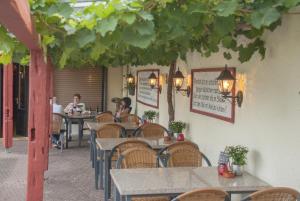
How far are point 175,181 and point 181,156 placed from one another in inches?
47.0

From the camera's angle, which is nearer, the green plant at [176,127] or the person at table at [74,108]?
the green plant at [176,127]

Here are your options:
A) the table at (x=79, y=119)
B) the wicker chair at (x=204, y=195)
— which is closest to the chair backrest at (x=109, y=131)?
the table at (x=79, y=119)

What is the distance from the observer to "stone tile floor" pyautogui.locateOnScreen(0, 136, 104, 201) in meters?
6.81

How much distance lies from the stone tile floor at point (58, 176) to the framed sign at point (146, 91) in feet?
6.04

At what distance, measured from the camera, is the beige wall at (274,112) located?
4.05 m

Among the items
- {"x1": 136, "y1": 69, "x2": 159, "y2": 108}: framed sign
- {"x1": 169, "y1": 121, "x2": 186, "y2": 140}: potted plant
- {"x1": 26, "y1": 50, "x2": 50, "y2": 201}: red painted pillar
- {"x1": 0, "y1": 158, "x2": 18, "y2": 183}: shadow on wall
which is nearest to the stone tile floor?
{"x1": 0, "y1": 158, "x2": 18, "y2": 183}: shadow on wall

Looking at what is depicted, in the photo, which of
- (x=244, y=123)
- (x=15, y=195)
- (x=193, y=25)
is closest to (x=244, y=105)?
(x=244, y=123)

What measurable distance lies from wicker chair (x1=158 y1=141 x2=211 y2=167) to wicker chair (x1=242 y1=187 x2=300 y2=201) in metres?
1.81

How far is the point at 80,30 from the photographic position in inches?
133

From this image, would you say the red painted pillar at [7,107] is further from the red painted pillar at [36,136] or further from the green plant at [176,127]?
the red painted pillar at [36,136]

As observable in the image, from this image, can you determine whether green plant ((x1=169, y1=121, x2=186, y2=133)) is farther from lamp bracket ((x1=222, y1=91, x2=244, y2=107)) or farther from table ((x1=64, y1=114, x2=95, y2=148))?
table ((x1=64, y1=114, x2=95, y2=148))

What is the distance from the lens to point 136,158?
5.32m

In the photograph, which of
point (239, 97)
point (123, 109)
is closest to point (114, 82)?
point (123, 109)

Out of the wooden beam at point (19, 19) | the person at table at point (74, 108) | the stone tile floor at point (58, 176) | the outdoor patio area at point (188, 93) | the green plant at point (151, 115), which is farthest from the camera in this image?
the person at table at point (74, 108)
